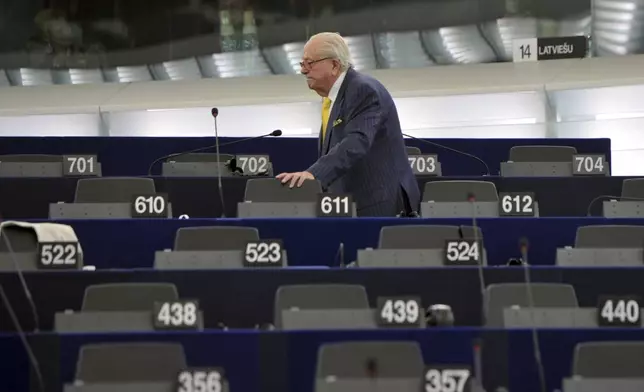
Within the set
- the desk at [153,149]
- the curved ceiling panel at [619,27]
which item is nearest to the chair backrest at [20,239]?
the desk at [153,149]

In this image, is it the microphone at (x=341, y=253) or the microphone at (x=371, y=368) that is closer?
the microphone at (x=371, y=368)

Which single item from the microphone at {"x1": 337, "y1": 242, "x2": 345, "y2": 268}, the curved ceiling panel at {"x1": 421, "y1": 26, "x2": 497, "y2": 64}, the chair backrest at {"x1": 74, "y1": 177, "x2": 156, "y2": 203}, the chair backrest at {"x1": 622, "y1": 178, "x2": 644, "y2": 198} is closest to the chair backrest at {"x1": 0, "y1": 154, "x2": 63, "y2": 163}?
the chair backrest at {"x1": 74, "y1": 177, "x2": 156, "y2": 203}

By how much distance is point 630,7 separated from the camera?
13.3 metres

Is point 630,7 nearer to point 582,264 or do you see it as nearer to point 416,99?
point 416,99

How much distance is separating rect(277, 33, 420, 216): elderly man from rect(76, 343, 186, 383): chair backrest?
247cm

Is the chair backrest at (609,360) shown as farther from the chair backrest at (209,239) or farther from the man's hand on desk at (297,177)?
the man's hand on desk at (297,177)

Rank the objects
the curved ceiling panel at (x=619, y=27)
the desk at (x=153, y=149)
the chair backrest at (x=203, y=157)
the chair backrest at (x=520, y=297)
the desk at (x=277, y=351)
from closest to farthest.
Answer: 1. the desk at (x=277, y=351)
2. the chair backrest at (x=520, y=297)
3. the chair backrest at (x=203, y=157)
4. the desk at (x=153, y=149)
5. the curved ceiling panel at (x=619, y=27)

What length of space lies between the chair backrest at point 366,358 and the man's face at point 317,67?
112 inches

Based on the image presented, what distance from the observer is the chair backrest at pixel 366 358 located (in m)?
5.51

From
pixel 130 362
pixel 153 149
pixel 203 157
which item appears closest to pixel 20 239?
pixel 130 362

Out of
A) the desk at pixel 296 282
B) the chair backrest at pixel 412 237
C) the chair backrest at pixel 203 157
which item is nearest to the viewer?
the desk at pixel 296 282

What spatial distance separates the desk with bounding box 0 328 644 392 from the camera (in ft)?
19.2

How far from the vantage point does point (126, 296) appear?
6.49 m

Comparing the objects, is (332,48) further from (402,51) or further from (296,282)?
(402,51)
